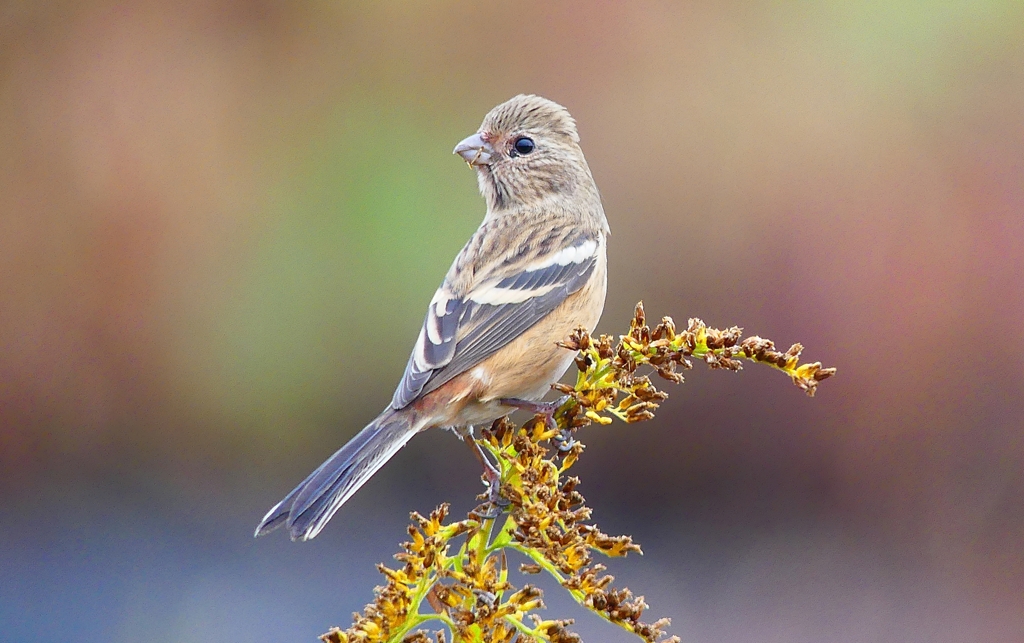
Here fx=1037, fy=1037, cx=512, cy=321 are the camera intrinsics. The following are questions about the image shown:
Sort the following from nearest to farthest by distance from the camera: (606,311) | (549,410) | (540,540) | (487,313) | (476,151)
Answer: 1. (540,540)
2. (549,410)
3. (487,313)
4. (476,151)
5. (606,311)

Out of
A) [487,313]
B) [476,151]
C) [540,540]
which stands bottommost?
[540,540]

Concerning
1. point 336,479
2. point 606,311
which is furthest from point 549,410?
point 606,311

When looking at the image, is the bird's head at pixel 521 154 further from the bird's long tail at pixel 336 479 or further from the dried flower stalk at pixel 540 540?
the dried flower stalk at pixel 540 540

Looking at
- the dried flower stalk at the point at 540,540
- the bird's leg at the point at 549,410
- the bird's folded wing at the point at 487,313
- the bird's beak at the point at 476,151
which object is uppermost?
the bird's beak at the point at 476,151

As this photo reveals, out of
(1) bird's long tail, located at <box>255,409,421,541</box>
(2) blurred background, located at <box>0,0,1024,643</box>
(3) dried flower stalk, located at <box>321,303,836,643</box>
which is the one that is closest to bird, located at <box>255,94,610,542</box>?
(1) bird's long tail, located at <box>255,409,421,541</box>

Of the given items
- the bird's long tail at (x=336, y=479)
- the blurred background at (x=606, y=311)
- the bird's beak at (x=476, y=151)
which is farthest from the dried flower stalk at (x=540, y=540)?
the blurred background at (x=606, y=311)

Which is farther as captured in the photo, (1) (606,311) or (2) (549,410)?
(1) (606,311)

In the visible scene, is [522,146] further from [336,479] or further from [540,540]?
[540,540]
